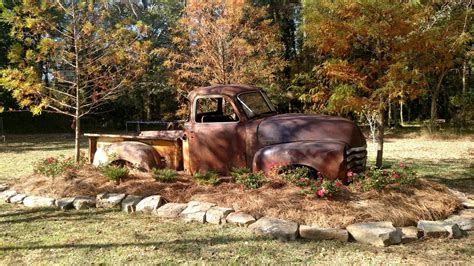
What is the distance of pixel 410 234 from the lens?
455cm

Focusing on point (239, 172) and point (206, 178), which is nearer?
point (239, 172)

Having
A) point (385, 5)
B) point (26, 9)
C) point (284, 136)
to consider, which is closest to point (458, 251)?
point (284, 136)

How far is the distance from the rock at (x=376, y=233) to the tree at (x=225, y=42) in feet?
26.5

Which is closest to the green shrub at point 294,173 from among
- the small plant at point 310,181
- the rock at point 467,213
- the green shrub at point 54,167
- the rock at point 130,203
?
the small plant at point 310,181

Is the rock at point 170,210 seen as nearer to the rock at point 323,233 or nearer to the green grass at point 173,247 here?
the green grass at point 173,247

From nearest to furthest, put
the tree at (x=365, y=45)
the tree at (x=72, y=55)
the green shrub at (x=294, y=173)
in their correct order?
the green shrub at (x=294, y=173) < the tree at (x=365, y=45) < the tree at (x=72, y=55)

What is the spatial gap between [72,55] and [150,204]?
4332 mm

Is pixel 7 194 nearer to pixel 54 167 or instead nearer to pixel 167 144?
pixel 54 167

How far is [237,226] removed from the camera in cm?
510

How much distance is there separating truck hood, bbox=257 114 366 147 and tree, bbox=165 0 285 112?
6030 mm

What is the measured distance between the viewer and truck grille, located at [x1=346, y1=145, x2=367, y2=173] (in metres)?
5.79

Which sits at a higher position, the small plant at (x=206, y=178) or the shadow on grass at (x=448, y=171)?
the small plant at (x=206, y=178)

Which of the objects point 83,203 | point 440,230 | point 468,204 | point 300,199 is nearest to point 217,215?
point 300,199

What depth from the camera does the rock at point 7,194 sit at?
22.6ft
